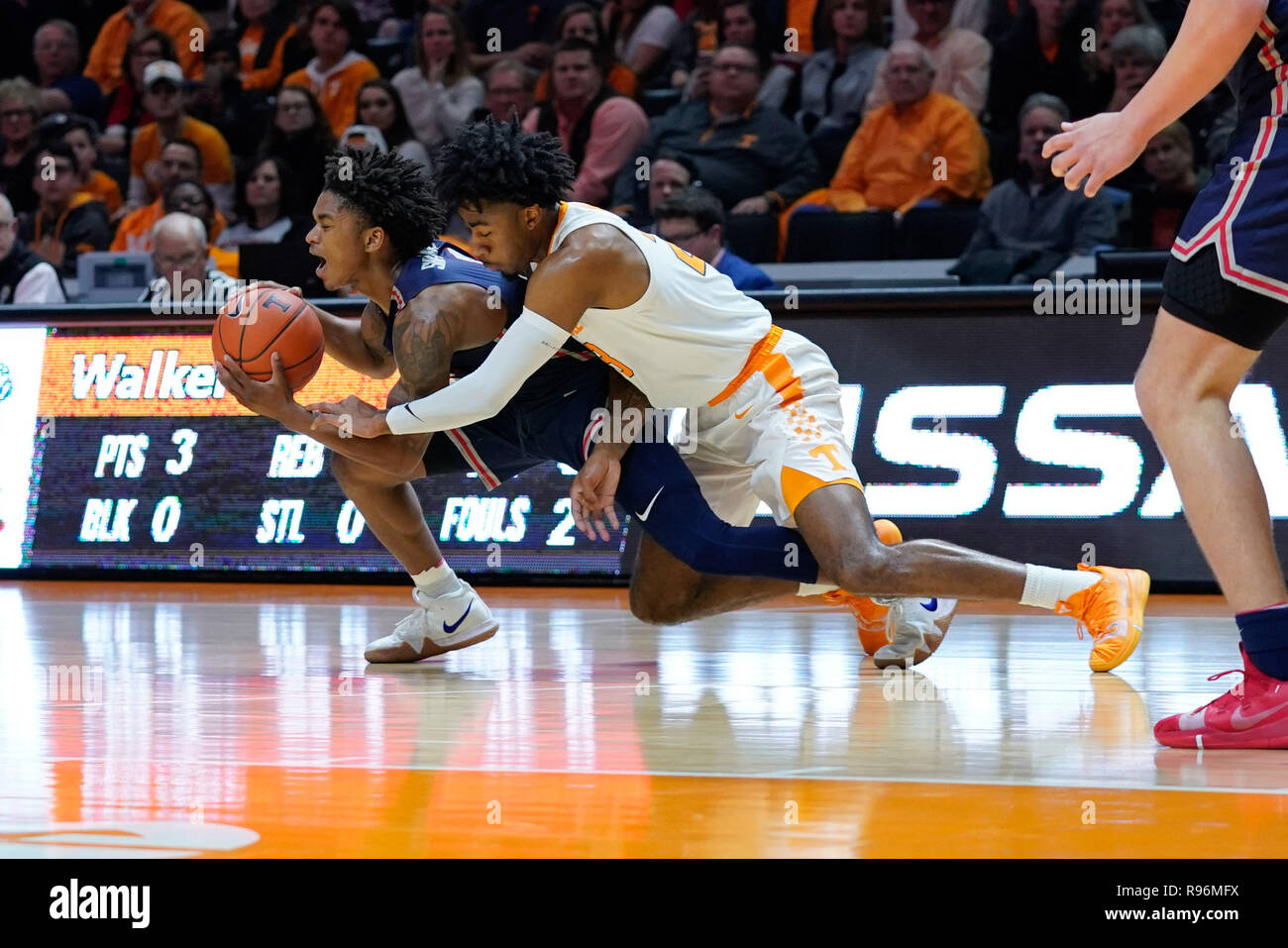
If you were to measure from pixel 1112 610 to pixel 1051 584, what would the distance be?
10.3 inches

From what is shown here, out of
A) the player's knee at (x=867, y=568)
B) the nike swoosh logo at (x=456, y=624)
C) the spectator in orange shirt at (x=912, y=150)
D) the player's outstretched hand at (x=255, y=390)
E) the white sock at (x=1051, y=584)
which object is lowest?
the nike swoosh logo at (x=456, y=624)

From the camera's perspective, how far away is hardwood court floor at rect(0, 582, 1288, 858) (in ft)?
9.12

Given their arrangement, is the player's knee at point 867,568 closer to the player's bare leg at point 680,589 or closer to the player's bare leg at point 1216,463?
the player's bare leg at point 680,589

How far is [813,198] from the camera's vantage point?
10320mm

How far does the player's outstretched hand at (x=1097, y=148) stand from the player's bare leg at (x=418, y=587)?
8.22 feet

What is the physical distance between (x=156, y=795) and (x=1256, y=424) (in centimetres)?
548

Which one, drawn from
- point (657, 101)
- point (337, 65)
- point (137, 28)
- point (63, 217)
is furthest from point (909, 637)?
point (137, 28)

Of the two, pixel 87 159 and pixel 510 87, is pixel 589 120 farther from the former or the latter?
pixel 87 159

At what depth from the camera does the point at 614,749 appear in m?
3.71

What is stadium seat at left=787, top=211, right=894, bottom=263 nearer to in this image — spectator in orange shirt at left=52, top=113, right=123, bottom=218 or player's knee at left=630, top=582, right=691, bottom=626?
player's knee at left=630, top=582, right=691, bottom=626

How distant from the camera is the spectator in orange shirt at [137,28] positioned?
1410 cm

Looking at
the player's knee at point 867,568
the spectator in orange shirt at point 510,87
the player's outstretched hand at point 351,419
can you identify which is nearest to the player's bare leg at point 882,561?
the player's knee at point 867,568
